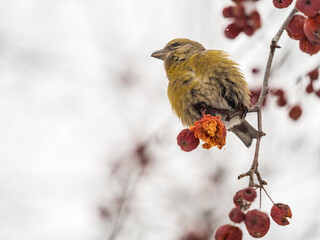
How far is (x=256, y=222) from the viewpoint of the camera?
122cm

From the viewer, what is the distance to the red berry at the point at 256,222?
1.22 meters

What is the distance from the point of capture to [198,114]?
2426 mm

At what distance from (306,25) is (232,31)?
1.16 ft

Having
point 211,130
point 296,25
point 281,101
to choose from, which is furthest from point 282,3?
point 281,101

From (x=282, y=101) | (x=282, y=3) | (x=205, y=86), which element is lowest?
(x=282, y=3)

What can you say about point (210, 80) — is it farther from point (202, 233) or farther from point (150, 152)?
point (202, 233)

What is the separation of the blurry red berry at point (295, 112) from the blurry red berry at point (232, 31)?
3.56 ft

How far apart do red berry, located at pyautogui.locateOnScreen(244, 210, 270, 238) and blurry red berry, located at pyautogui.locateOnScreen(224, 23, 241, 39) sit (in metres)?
0.74

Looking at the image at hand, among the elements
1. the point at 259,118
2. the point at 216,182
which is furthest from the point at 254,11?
the point at 216,182

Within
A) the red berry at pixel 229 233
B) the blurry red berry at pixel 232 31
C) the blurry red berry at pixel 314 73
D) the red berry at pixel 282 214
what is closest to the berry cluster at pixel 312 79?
the blurry red berry at pixel 314 73

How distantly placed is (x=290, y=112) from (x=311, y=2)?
139 cm

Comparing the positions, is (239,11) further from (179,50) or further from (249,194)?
(179,50)

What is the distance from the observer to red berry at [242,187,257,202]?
46.4 inches

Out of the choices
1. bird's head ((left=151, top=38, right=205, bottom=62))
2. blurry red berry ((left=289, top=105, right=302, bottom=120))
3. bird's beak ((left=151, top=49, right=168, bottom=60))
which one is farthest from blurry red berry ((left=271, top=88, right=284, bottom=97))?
bird's beak ((left=151, top=49, right=168, bottom=60))
